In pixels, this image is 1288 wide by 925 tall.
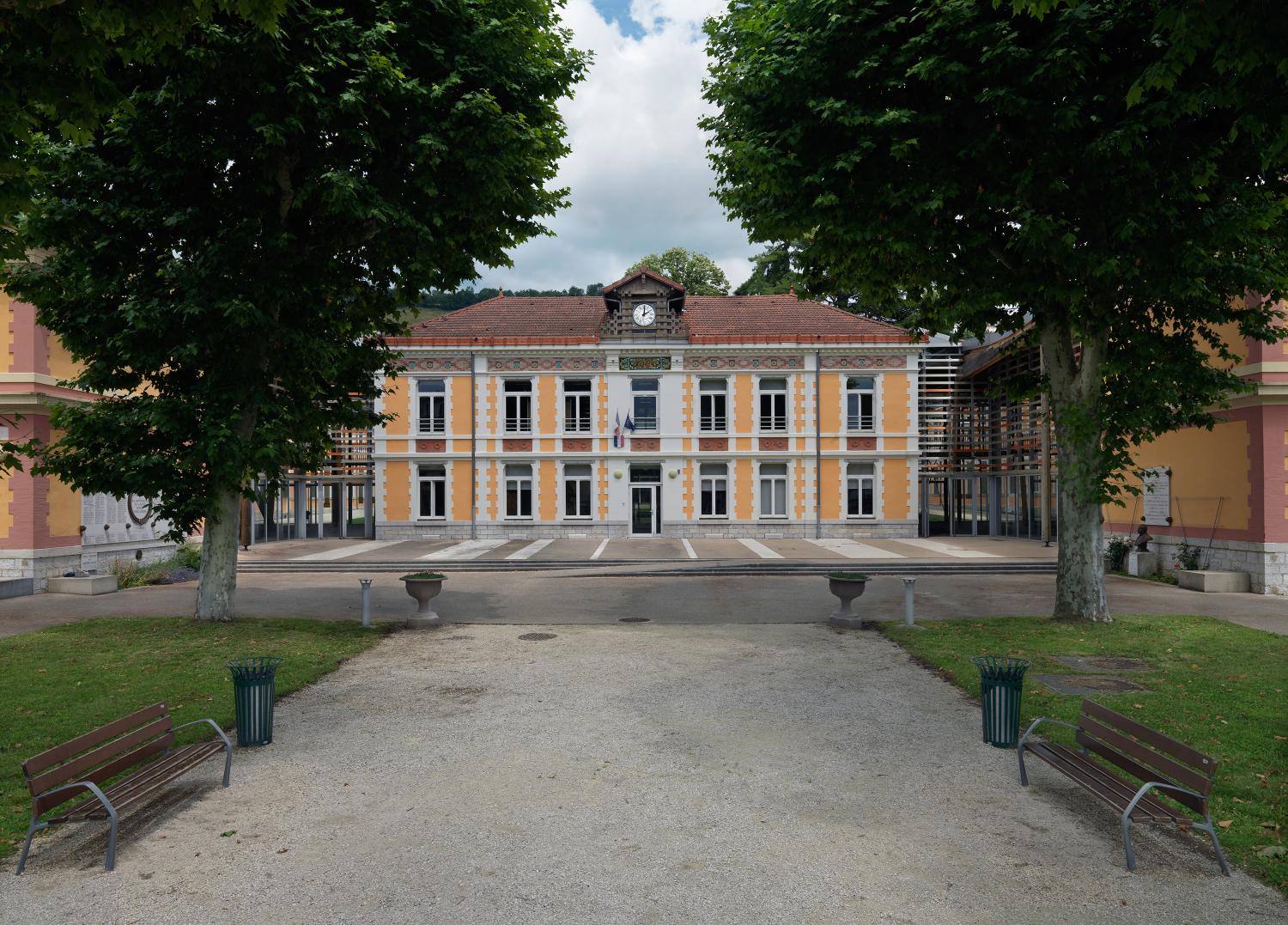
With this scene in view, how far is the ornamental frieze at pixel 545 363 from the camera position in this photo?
30766 millimetres

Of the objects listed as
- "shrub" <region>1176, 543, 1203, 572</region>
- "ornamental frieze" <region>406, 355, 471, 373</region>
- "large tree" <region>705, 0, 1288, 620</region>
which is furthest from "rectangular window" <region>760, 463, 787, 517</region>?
"large tree" <region>705, 0, 1288, 620</region>

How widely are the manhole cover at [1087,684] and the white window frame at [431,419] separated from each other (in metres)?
25.6

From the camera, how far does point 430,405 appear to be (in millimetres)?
31000

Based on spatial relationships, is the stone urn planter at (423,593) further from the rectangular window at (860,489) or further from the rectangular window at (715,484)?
the rectangular window at (860,489)

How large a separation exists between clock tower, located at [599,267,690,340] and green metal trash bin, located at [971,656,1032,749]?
24788 mm

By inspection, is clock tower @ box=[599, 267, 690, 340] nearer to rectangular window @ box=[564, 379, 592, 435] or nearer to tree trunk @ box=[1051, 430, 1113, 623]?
rectangular window @ box=[564, 379, 592, 435]

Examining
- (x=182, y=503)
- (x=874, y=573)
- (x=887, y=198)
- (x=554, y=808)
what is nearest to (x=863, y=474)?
(x=874, y=573)

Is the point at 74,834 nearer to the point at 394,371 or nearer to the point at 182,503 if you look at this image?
the point at 182,503

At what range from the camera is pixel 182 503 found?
11.6 m

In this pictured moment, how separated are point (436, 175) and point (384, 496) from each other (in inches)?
830

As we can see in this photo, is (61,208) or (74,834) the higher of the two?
(61,208)

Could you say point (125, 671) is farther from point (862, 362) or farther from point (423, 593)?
point (862, 362)

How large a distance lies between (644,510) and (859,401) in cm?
991

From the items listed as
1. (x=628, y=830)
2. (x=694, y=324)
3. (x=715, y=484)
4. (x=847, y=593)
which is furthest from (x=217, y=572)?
(x=694, y=324)
